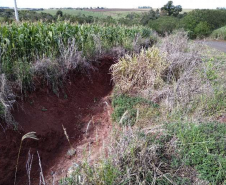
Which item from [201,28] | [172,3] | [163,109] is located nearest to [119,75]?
[163,109]

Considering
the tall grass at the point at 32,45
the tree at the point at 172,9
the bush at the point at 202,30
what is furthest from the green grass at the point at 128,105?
the tree at the point at 172,9

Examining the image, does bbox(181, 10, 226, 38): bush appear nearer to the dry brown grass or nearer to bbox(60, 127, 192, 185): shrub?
the dry brown grass

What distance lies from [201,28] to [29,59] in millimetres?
18602

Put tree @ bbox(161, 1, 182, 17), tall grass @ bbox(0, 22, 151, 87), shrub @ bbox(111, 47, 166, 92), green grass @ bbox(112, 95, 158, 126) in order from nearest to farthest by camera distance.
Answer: green grass @ bbox(112, 95, 158, 126) → tall grass @ bbox(0, 22, 151, 87) → shrub @ bbox(111, 47, 166, 92) → tree @ bbox(161, 1, 182, 17)

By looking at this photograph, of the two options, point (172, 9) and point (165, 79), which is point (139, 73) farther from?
point (172, 9)

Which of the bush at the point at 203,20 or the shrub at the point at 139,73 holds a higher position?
the bush at the point at 203,20

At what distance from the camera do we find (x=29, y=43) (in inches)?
200

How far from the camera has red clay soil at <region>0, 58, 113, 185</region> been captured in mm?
3238

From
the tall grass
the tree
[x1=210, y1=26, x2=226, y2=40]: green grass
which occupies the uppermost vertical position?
the tree

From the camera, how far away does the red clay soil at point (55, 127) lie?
10.6 ft

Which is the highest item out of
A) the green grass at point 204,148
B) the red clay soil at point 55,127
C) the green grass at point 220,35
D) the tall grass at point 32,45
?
the tall grass at point 32,45

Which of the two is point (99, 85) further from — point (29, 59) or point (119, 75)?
point (29, 59)

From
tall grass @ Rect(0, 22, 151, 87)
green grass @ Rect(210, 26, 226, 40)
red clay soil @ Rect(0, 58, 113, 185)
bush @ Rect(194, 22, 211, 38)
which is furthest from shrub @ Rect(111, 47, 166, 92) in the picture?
bush @ Rect(194, 22, 211, 38)

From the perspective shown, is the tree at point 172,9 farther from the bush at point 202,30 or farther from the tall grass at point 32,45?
the tall grass at point 32,45
